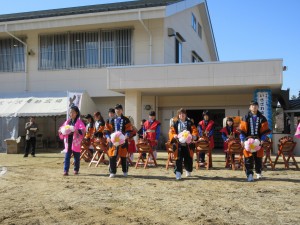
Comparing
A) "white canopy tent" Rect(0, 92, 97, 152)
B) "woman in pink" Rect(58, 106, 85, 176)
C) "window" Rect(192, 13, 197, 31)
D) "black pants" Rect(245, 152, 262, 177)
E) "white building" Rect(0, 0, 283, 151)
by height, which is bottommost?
"black pants" Rect(245, 152, 262, 177)

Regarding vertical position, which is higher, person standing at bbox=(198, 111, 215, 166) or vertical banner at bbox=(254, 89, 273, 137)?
vertical banner at bbox=(254, 89, 273, 137)

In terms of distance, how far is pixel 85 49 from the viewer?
18.1 metres

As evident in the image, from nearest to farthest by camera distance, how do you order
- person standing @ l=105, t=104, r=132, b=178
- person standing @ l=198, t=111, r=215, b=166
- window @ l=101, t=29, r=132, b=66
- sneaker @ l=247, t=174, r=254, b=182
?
sneaker @ l=247, t=174, r=254, b=182
person standing @ l=105, t=104, r=132, b=178
person standing @ l=198, t=111, r=215, b=166
window @ l=101, t=29, r=132, b=66

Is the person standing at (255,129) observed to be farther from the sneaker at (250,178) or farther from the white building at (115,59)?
the white building at (115,59)

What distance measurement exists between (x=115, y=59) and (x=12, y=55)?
598 centimetres

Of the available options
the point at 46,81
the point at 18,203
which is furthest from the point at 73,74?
the point at 18,203

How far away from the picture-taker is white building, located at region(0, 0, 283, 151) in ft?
49.7

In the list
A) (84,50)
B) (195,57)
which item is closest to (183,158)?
(84,50)

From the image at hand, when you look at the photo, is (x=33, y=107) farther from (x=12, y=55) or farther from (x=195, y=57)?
(x=195, y=57)

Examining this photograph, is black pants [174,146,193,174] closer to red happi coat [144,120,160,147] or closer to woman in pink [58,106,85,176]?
red happi coat [144,120,160,147]

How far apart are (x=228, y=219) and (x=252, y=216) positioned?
39cm

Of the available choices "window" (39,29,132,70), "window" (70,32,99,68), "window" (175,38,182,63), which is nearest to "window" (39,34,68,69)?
"window" (39,29,132,70)

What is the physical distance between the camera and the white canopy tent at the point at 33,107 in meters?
16.1

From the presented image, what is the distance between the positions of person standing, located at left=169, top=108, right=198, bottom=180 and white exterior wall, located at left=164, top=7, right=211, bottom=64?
8.86 m
